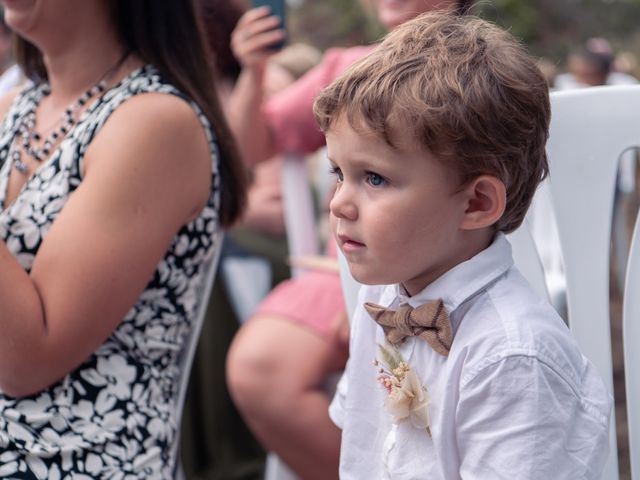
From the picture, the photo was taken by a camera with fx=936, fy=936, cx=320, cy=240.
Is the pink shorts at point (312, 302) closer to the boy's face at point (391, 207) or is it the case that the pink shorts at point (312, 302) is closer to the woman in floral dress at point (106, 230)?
the woman in floral dress at point (106, 230)

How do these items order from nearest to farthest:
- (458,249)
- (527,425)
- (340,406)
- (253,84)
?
(527,425)
(458,249)
(340,406)
(253,84)

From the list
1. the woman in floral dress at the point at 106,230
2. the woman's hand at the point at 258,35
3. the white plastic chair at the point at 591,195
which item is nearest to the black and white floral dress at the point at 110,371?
the woman in floral dress at the point at 106,230

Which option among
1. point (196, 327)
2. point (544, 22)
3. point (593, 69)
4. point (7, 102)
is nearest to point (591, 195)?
point (196, 327)

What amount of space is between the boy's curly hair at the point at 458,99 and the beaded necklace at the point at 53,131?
1.94 feet

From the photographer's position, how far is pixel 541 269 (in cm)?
132

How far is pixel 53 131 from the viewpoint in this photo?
4.83 feet

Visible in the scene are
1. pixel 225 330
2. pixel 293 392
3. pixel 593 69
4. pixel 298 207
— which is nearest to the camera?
pixel 293 392

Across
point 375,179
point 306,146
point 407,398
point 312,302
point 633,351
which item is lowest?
point 312,302

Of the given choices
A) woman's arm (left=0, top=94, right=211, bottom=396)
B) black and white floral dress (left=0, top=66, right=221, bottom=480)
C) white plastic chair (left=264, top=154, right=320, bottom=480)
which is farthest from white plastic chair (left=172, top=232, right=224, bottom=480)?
white plastic chair (left=264, top=154, right=320, bottom=480)

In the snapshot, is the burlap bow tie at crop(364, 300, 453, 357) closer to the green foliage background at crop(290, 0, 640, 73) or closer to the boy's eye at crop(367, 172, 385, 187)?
the boy's eye at crop(367, 172, 385, 187)

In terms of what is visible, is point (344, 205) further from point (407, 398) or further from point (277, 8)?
point (277, 8)

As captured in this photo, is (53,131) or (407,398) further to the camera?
(53,131)

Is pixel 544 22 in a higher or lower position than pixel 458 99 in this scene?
lower

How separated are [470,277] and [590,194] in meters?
0.45
